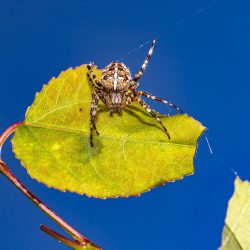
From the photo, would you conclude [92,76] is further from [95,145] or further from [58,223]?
[58,223]

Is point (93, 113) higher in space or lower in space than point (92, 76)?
lower

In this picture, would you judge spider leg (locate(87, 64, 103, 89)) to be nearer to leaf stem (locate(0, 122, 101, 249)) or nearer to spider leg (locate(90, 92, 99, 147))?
spider leg (locate(90, 92, 99, 147))

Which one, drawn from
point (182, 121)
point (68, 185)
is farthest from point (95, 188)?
point (182, 121)

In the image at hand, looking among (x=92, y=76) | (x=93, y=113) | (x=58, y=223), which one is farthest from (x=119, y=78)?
(x=58, y=223)

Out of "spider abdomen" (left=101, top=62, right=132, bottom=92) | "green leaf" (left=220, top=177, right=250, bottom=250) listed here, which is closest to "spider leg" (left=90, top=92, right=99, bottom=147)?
"green leaf" (left=220, top=177, right=250, bottom=250)

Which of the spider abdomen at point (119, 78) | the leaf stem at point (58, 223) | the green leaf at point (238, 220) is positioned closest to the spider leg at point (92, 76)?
the leaf stem at point (58, 223)

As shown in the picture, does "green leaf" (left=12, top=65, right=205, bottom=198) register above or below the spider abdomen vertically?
below

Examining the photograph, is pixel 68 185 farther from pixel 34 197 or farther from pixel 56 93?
pixel 56 93

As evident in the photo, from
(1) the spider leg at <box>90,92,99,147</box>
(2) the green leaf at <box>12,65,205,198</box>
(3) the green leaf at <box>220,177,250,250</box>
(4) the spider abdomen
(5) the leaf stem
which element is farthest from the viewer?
(4) the spider abdomen
